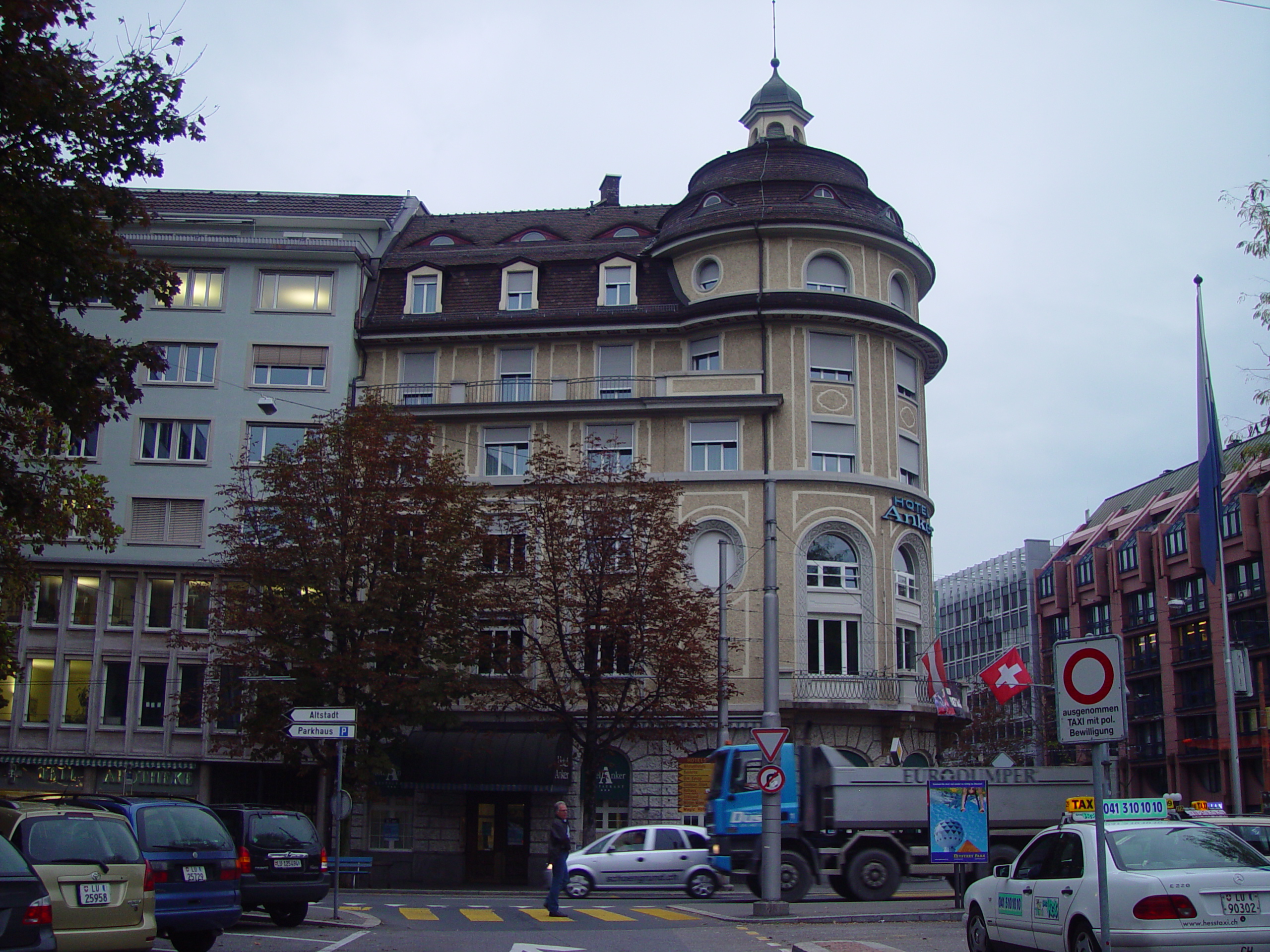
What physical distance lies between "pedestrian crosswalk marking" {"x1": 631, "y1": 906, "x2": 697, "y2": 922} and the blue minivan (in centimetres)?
759

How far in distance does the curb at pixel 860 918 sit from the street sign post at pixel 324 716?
6305mm

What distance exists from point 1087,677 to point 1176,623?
7585 cm

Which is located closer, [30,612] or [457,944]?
[457,944]

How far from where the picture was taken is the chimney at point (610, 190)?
166ft

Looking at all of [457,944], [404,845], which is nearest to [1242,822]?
[457,944]

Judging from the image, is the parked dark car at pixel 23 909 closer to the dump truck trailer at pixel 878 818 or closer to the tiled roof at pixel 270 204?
the dump truck trailer at pixel 878 818

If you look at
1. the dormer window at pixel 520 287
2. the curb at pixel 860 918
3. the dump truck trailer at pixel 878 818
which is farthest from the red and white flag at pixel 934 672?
the curb at pixel 860 918

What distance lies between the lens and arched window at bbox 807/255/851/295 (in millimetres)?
39844

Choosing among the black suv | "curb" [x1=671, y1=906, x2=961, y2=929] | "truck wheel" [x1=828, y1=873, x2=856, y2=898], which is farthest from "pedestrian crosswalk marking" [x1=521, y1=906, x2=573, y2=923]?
"truck wheel" [x1=828, y1=873, x2=856, y2=898]

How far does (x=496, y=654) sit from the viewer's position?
34.0 meters

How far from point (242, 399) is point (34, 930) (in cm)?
3365

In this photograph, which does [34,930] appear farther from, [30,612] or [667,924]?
[30,612]

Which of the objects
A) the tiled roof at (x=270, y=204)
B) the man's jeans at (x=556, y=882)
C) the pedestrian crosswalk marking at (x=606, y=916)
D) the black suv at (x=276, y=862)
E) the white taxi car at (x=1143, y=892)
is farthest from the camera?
the tiled roof at (x=270, y=204)

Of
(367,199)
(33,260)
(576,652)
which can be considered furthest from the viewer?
(367,199)
